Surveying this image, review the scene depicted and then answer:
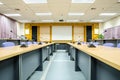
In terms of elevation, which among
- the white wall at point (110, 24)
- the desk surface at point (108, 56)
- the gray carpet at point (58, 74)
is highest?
the white wall at point (110, 24)

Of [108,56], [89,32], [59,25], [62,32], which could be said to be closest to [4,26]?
[59,25]

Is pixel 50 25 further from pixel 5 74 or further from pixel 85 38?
pixel 5 74

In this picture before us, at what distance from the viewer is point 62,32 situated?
48.9 feet

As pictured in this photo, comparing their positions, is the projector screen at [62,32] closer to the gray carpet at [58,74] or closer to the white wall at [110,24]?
the white wall at [110,24]

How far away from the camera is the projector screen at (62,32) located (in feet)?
48.9

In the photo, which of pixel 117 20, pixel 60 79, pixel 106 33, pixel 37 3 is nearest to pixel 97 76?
pixel 60 79

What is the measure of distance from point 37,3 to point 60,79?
15.7 feet

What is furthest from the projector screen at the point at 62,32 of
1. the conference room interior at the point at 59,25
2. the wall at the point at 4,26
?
the wall at the point at 4,26

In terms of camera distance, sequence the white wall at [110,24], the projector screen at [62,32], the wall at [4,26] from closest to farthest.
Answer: the wall at [4,26], the white wall at [110,24], the projector screen at [62,32]

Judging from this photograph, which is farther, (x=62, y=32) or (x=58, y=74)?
(x=62, y=32)

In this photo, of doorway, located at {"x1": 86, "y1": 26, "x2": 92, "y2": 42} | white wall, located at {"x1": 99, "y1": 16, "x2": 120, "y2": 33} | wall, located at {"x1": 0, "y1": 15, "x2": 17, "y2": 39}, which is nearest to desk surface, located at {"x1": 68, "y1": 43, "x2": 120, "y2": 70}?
wall, located at {"x1": 0, "y1": 15, "x2": 17, "y2": 39}

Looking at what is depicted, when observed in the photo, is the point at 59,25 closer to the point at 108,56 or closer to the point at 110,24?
the point at 110,24

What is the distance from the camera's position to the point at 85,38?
14.9 meters

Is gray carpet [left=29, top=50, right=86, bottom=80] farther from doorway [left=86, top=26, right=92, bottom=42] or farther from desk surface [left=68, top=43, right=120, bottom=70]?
doorway [left=86, top=26, right=92, bottom=42]
